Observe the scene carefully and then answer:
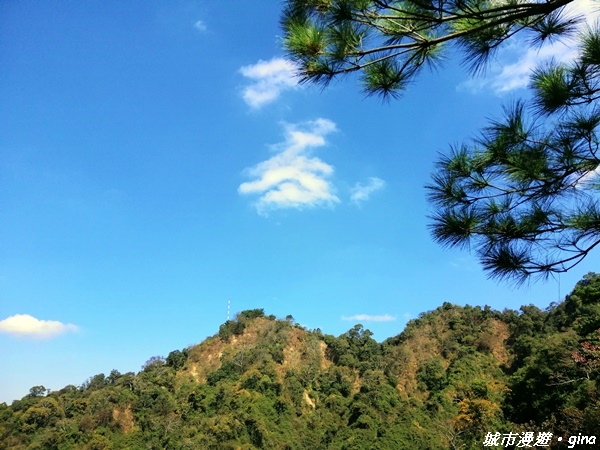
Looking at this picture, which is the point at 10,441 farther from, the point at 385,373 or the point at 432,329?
the point at 432,329

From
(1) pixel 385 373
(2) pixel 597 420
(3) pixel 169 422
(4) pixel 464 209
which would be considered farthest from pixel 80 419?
(4) pixel 464 209

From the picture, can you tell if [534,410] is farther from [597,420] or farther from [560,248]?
[560,248]

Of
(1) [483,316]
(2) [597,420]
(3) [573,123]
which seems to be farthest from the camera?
(1) [483,316]

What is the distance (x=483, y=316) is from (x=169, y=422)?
17209mm

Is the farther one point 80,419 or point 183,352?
point 183,352

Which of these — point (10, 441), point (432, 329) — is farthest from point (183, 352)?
point (432, 329)

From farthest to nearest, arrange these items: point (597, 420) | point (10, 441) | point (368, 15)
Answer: point (10, 441)
point (597, 420)
point (368, 15)

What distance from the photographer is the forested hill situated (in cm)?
1260

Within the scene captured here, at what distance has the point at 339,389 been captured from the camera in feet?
74.1

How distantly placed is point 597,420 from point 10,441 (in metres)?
19.6

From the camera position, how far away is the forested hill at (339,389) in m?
12.6

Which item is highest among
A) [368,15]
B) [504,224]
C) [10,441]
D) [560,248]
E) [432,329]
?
[432,329]

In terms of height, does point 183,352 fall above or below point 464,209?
above

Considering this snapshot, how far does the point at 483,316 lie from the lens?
26.0 meters
